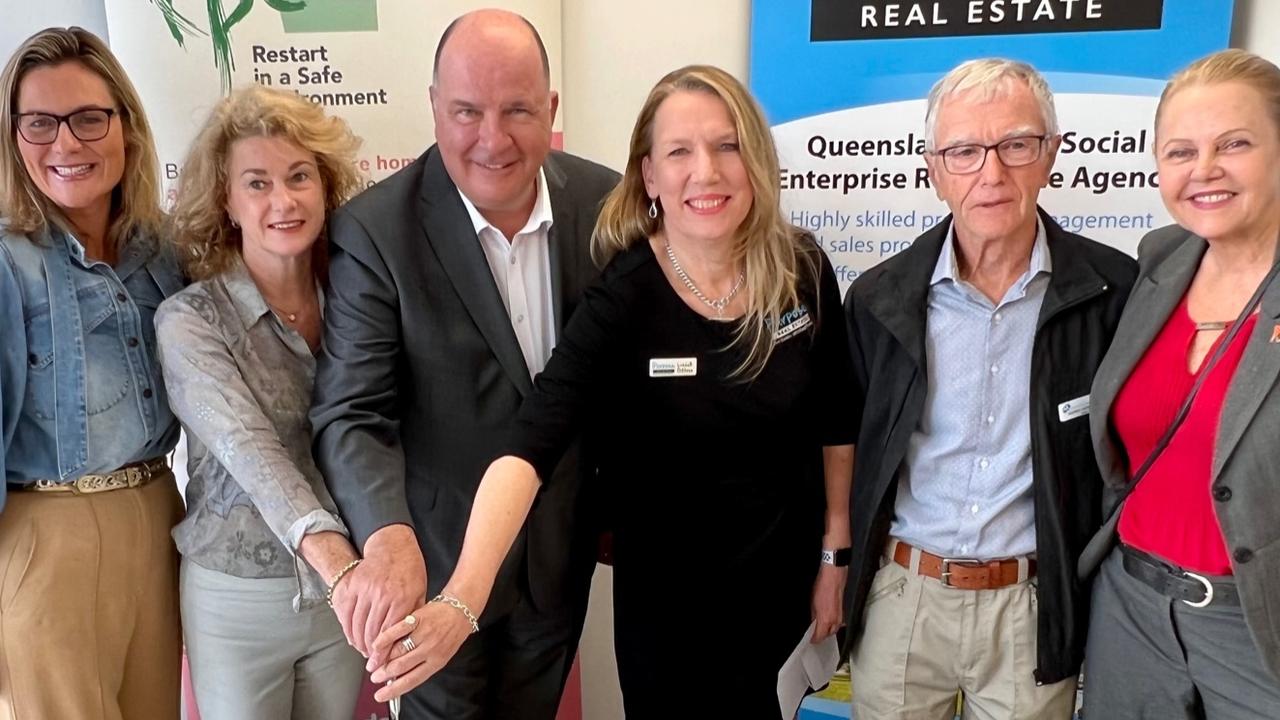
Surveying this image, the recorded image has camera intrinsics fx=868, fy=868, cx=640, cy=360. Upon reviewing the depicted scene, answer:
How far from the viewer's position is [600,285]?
183 cm

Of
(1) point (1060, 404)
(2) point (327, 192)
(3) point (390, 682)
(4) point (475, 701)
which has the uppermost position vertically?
(2) point (327, 192)

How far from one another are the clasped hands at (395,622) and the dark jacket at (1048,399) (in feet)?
2.82

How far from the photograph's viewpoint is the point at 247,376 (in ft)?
6.12

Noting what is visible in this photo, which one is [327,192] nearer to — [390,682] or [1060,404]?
[390,682]

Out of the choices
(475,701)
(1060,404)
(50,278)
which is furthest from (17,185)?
(1060,404)

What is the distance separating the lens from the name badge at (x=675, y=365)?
1.78 metres

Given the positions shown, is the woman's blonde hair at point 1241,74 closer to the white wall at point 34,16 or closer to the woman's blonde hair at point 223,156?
the woman's blonde hair at point 223,156

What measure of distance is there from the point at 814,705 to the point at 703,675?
1174 millimetres

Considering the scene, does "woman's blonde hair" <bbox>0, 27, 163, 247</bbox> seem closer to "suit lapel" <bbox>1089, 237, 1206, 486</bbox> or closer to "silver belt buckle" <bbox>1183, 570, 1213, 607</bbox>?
"suit lapel" <bbox>1089, 237, 1206, 486</bbox>

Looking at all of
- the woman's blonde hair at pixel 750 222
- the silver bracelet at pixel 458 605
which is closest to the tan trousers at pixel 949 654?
the woman's blonde hair at pixel 750 222

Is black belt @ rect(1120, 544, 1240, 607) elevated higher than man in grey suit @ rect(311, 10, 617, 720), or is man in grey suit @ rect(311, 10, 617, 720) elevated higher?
man in grey suit @ rect(311, 10, 617, 720)

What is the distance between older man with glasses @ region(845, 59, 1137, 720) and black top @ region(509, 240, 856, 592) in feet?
0.42

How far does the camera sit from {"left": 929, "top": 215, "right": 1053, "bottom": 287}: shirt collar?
5.49ft

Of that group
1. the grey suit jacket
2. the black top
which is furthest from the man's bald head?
the black top
